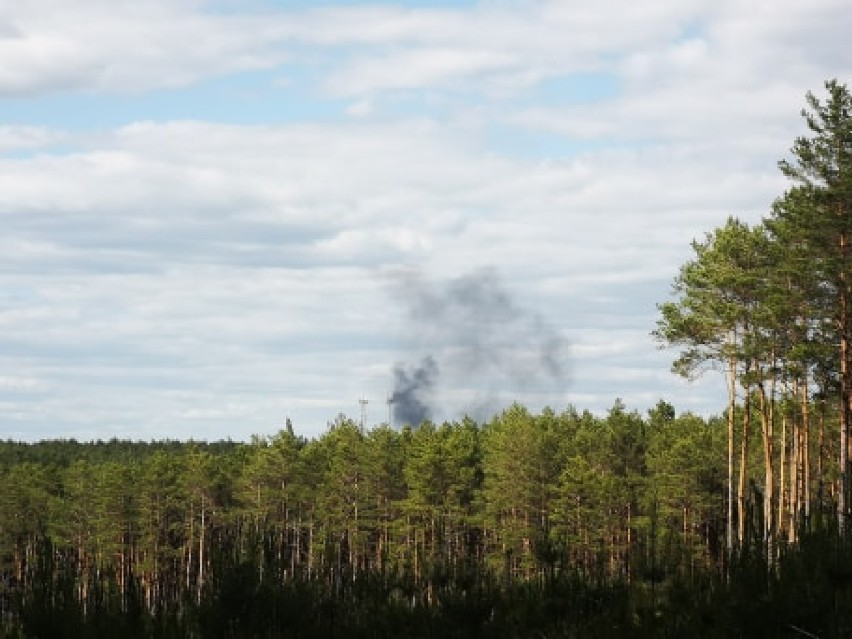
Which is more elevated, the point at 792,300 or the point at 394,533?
the point at 792,300

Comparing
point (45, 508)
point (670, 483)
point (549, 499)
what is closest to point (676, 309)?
point (670, 483)

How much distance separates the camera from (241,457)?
14450 cm

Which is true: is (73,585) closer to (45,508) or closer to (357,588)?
(357,588)

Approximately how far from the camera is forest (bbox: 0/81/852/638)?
937 cm

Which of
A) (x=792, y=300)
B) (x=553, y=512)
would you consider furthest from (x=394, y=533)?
(x=792, y=300)

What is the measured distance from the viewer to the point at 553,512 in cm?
8688

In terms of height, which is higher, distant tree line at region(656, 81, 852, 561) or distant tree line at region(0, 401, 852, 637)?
distant tree line at region(656, 81, 852, 561)

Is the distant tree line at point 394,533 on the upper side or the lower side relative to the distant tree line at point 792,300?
lower

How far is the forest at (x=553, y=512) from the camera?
937 centimetres

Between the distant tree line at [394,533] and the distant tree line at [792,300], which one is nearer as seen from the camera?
the distant tree line at [394,533]

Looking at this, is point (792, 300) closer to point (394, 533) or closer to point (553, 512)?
point (553, 512)

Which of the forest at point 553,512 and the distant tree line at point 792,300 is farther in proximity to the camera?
the distant tree line at point 792,300

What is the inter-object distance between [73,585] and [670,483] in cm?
7223

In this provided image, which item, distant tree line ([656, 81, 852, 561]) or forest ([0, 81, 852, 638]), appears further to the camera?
distant tree line ([656, 81, 852, 561])
